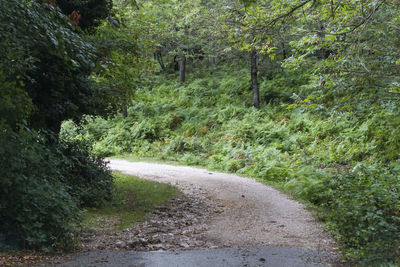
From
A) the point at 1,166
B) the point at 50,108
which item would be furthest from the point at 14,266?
the point at 50,108

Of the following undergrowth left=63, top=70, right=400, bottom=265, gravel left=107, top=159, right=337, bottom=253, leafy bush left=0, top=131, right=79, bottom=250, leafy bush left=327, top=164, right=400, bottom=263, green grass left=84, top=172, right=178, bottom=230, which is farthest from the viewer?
green grass left=84, top=172, right=178, bottom=230

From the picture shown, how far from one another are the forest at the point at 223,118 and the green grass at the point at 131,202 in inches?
21.8

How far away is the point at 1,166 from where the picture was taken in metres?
5.00

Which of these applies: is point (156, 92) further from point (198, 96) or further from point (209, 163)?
Answer: point (209, 163)

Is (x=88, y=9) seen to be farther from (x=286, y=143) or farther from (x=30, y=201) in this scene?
(x=286, y=143)

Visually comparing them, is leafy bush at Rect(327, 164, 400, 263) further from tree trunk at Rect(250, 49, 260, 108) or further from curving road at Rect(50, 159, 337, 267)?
tree trunk at Rect(250, 49, 260, 108)

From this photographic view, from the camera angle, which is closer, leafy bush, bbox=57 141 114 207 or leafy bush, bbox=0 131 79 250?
leafy bush, bbox=0 131 79 250

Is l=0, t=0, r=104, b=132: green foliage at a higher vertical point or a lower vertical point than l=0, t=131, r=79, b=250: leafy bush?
higher

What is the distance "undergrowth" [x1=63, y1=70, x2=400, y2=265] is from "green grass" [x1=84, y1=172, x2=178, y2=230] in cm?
205

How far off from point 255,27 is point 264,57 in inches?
702

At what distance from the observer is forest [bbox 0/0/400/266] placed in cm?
514

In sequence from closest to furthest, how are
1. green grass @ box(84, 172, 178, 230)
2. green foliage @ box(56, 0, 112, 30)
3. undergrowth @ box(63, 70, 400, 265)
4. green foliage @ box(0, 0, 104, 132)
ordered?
green foliage @ box(0, 0, 104, 132)
undergrowth @ box(63, 70, 400, 265)
green grass @ box(84, 172, 178, 230)
green foliage @ box(56, 0, 112, 30)

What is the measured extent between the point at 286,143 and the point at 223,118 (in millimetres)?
5816

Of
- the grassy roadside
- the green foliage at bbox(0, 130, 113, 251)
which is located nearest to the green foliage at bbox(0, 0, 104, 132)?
the green foliage at bbox(0, 130, 113, 251)
